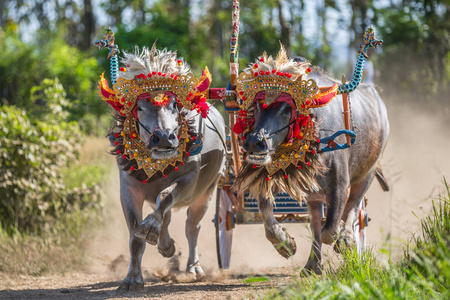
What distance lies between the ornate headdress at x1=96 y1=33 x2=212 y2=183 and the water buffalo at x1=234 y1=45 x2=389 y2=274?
47 centimetres

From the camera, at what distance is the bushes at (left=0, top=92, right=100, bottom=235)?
8078 mm

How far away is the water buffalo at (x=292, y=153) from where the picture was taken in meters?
5.18

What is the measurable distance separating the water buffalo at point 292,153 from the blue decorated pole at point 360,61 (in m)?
0.06

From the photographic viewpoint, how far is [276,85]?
5195mm

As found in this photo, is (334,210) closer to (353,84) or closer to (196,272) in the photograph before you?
(353,84)

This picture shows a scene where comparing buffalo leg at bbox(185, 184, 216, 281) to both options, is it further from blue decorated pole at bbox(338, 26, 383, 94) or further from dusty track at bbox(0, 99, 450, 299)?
blue decorated pole at bbox(338, 26, 383, 94)

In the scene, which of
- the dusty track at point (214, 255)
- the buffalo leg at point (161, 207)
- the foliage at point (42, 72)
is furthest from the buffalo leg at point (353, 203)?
the foliage at point (42, 72)

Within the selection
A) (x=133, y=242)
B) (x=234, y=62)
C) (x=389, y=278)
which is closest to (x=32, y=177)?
(x=133, y=242)

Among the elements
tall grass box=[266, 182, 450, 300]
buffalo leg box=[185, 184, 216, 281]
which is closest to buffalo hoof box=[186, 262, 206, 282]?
buffalo leg box=[185, 184, 216, 281]

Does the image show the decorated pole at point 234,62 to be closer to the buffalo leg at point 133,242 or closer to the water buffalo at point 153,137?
the water buffalo at point 153,137

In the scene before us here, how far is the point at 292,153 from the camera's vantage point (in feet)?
17.5

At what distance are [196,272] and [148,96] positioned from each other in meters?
2.21

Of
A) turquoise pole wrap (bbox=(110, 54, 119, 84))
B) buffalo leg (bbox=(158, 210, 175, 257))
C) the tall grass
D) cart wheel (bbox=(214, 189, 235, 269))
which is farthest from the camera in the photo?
cart wheel (bbox=(214, 189, 235, 269))

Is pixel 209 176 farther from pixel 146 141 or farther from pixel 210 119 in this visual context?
pixel 146 141
